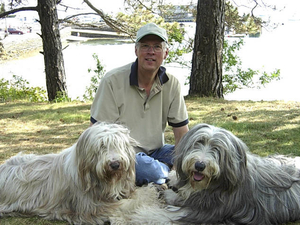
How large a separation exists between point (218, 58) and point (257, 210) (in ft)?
19.0

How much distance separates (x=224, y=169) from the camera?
2695mm

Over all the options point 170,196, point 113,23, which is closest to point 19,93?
point 113,23

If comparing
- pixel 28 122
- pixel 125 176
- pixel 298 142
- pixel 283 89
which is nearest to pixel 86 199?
pixel 125 176

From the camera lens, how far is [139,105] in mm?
3787

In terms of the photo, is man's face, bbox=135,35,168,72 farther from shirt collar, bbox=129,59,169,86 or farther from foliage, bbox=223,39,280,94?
foliage, bbox=223,39,280,94

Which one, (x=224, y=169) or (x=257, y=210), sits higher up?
(x=224, y=169)

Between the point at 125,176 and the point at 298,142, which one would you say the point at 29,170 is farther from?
the point at 298,142

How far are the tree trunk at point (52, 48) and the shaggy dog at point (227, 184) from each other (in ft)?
23.3

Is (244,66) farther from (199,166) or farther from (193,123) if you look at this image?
(199,166)

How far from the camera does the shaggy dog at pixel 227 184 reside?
106 inches

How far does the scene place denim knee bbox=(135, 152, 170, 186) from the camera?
3.59 m

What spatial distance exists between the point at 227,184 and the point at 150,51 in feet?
4.97

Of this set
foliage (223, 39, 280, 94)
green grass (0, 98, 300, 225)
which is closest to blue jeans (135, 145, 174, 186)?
green grass (0, 98, 300, 225)

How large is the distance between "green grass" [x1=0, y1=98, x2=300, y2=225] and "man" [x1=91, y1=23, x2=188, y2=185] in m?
1.44
